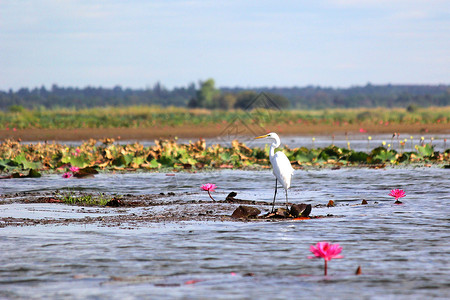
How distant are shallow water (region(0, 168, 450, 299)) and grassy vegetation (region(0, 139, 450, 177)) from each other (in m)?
7.06

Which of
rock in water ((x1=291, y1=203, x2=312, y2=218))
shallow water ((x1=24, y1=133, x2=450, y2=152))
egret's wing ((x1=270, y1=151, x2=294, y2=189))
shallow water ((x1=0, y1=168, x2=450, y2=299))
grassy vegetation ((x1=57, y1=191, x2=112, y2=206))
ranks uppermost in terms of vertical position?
egret's wing ((x1=270, y1=151, x2=294, y2=189))

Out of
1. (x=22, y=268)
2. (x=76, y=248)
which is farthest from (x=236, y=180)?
(x=22, y=268)

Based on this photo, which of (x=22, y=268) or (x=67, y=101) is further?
(x=67, y=101)

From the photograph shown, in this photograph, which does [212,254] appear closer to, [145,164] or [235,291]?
[235,291]

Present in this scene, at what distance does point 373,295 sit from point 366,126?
4369 cm

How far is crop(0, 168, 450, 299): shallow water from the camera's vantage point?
6102mm

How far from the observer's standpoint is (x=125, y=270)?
6.87 m

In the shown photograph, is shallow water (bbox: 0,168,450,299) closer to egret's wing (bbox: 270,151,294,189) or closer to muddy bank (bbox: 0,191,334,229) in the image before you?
muddy bank (bbox: 0,191,334,229)

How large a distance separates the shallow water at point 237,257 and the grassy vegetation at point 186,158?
7058mm

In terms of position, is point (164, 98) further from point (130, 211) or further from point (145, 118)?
point (130, 211)

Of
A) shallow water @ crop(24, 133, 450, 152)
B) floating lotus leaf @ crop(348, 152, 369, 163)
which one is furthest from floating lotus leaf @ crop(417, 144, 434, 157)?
shallow water @ crop(24, 133, 450, 152)

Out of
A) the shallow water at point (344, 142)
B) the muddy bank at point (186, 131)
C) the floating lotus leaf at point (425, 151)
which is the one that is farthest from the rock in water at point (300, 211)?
the muddy bank at point (186, 131)

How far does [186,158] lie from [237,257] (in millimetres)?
12249

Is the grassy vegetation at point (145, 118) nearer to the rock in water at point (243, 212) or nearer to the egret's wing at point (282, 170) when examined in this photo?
the egret's wing at point (282, 170)
